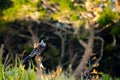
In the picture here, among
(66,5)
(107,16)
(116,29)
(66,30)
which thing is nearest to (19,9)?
(66,5)

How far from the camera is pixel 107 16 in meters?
16.7

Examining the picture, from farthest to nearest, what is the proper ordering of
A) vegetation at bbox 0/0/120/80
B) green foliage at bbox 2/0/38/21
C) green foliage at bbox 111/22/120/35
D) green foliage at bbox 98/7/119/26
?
green foliage at bbox 2/0/38/21
vegetation at bbox 0/0/120/80
green foliage at bbox 111/22/120/35
green foliage at bbox 98/7/119/26

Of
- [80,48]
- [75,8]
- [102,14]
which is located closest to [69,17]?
[75,8]

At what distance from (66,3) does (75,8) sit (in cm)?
56

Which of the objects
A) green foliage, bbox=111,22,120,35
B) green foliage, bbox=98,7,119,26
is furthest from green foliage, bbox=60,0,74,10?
green foliage, bbox=111,22,120,35

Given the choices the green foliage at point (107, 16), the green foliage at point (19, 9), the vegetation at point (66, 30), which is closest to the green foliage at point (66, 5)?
the vegetation at point (66, 30)

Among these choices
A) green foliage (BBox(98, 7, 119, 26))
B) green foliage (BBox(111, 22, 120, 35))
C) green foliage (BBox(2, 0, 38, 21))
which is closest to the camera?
green foliage (BBox(98, 7, 119, 26))

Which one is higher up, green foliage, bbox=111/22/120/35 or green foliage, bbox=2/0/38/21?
green foliage, bbox=2/0/38/21

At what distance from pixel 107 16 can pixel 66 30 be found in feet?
11.5

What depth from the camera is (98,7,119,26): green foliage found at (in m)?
16.6

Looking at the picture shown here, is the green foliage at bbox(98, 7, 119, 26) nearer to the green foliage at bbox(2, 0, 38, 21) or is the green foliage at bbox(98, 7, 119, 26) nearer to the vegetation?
the vegetation

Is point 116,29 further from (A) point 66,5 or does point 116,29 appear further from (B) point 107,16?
(A) point 66,5

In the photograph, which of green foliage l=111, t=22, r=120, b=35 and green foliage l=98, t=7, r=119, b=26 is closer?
green foliage l=98, t=7, r=119, b=26

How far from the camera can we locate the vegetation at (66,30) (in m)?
17.1
